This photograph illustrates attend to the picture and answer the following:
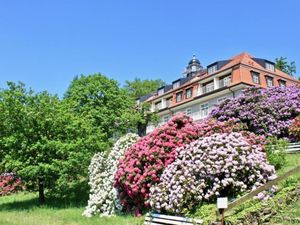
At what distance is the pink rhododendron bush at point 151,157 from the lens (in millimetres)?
10664

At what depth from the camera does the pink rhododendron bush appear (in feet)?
35.0

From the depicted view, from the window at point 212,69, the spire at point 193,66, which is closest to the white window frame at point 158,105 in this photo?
the window at point 212,69

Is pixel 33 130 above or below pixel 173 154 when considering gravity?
above

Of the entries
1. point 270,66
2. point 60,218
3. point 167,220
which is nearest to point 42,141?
point 60,218

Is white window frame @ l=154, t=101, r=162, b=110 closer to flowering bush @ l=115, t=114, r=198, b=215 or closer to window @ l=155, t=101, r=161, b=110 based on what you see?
window @ l=155, t=101, r=161, b=110

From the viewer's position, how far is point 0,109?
17.4m

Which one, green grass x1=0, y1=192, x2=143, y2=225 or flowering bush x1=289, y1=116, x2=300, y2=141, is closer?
green grass x1=0, y1=192, x2=143, y2=225

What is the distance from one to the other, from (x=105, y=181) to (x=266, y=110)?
8.20 m

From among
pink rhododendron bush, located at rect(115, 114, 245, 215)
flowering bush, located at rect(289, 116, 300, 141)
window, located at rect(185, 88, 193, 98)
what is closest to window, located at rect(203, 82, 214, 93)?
window, located at rect(185, 88, 193, 98)

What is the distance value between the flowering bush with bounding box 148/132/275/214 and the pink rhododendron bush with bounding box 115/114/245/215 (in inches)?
44.0

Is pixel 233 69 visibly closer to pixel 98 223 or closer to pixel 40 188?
pixel 40 188

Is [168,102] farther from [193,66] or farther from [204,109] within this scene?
[193,66]

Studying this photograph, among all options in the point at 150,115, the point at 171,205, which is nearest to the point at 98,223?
the point at 171,205

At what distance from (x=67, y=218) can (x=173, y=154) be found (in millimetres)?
4499
